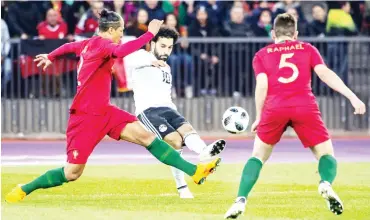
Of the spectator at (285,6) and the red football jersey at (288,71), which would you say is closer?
the red football jersey at (288,71)

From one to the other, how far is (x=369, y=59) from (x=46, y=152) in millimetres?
6780

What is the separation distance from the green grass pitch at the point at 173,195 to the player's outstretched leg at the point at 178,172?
0.43 ft

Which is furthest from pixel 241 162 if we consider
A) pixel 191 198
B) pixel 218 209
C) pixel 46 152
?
pixel 218 209

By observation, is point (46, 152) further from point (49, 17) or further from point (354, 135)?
point (354, 135)

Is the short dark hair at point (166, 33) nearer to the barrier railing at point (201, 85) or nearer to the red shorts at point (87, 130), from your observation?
the red shorts at point (87, 130)

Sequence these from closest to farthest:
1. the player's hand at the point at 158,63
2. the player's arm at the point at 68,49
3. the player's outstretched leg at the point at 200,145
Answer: the player's arm at the point at 68,49 → the player's outstretched leg at the point at 200,145 → the player's hand at the point at 158,63

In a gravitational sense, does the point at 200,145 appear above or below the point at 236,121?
below

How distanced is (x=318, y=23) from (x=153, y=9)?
10.6ft

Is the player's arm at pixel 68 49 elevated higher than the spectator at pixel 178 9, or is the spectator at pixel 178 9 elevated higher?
the player's arm at pixel 68 49

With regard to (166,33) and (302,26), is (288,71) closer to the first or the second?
(166,33)

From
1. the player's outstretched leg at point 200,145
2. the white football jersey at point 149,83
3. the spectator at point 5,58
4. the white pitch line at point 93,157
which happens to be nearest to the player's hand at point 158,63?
the white football jersey at point 149,83

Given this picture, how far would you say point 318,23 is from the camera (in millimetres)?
23250

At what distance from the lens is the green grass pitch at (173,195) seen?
11.7 m

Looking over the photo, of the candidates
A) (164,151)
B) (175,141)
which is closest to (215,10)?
(175,141)
